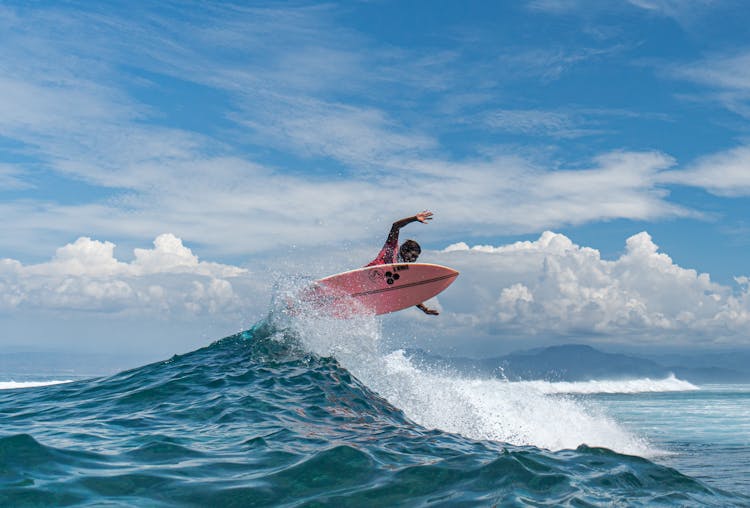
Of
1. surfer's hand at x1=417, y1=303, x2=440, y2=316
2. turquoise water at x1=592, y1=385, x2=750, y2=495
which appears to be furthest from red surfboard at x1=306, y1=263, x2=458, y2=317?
turquoise water at x1=592, y1=385, x2=750, y2=495

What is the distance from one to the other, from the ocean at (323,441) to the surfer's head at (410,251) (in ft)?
7.77

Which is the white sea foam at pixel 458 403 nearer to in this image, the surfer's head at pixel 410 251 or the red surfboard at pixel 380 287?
the red surfboard at pixel 380 287

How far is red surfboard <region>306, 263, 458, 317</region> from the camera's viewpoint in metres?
16.8

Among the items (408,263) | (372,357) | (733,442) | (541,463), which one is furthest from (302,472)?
(733,442)

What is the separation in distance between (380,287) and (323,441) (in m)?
9.36

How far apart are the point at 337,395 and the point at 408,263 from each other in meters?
6.35

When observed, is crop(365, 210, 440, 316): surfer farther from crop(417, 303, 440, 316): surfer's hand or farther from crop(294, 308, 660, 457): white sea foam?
crop(294, 308, 660, 457): white sea foam

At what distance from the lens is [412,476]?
6.21m

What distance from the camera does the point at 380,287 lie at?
1708cm

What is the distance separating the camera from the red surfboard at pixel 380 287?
16.8 meters

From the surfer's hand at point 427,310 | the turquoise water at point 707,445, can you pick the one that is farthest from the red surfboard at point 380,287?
the turquoise water at point 707,445

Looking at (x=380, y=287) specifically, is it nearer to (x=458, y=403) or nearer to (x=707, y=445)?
(x=458, y=403)

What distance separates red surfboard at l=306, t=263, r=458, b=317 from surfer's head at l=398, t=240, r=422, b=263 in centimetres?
26

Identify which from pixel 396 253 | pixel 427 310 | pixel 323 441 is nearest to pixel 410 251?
pixel 396 253
